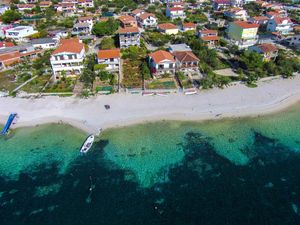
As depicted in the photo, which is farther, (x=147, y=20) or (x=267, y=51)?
(x=147, y=20)

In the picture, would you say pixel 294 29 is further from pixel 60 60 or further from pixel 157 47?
pixel 60 60

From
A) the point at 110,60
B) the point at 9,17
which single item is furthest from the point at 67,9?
the point at 110,60

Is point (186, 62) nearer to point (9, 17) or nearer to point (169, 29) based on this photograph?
point (169, 29)

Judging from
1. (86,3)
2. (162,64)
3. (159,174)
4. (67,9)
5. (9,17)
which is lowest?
(159,174)

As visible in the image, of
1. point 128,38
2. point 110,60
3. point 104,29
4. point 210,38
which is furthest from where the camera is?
point 104,29

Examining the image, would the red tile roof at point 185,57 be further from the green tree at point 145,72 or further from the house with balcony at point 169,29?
the house with balcony at point 169,29

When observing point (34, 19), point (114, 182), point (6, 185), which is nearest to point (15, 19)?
point (34, 19)
